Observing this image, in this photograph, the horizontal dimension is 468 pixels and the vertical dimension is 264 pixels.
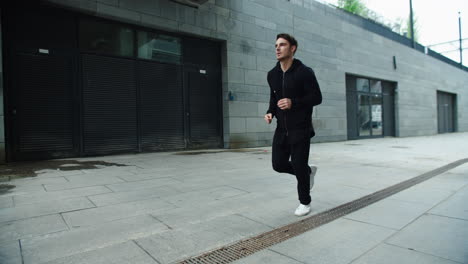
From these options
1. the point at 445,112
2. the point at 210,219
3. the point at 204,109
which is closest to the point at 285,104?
the point at 210,219

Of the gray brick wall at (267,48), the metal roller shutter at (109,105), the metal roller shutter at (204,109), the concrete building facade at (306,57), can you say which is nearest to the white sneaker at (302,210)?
the metal roller shutter at (109,105)

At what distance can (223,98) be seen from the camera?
10562 millimetres

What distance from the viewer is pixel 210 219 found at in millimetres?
2932

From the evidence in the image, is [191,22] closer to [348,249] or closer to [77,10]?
[77,10]

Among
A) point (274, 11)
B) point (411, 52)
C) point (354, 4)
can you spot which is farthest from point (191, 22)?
point (354, 4)

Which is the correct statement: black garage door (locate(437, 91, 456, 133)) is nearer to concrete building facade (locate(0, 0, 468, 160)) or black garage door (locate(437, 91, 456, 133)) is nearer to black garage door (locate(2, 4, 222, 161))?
concrete building facade (locate(0, 0, 468, 160))

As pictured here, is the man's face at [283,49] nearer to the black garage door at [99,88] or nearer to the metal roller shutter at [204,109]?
the black garage door at [99,88]

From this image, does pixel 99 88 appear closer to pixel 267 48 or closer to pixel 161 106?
pixel 161 106

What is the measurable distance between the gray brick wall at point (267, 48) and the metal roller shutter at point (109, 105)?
1.36m

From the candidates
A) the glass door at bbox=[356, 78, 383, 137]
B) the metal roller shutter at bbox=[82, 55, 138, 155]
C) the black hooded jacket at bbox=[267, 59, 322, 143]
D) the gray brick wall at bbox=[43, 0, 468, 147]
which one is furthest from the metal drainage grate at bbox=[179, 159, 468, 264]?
the glass door at bbox=[356, 78, 383, 137]

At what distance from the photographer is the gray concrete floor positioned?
85.3 inches

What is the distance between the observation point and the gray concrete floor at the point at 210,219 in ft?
7.11

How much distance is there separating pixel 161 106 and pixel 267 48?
503cm

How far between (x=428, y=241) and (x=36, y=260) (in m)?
2.93
